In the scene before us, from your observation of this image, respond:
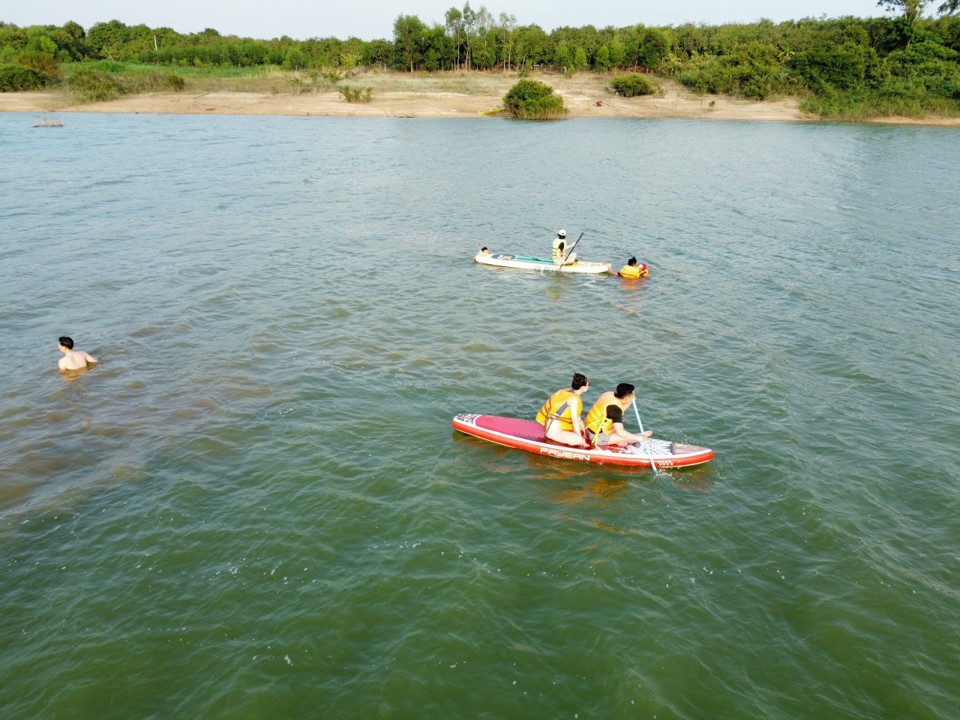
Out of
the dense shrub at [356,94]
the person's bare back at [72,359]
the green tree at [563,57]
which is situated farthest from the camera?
the green tree at [563,57]

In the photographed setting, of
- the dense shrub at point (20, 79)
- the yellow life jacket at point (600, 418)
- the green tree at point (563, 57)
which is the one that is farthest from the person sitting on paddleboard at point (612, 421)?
the dense shrub at point (20, 79)

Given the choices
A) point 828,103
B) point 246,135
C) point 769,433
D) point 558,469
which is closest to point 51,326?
point 558,469

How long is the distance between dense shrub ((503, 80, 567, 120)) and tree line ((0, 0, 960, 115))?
21.6m

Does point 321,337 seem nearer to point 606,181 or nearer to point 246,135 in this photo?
point 606,181

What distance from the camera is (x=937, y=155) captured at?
162 ft

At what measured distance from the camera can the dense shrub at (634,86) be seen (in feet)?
266

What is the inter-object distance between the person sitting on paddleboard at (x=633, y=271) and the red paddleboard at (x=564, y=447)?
11515mm

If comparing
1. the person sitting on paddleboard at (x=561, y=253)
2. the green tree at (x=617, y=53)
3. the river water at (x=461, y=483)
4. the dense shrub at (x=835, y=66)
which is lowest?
the river water at (x=461, y=483)

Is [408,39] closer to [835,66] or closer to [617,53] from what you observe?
[617,53]

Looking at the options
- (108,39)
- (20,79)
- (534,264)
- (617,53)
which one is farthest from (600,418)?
(108,39)

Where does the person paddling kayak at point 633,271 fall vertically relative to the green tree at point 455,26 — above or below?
below

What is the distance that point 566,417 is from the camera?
45.4 feet

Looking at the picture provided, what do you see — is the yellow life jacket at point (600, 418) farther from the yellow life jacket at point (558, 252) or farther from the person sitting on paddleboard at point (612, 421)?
the yellow life jacket at point (558, 252)

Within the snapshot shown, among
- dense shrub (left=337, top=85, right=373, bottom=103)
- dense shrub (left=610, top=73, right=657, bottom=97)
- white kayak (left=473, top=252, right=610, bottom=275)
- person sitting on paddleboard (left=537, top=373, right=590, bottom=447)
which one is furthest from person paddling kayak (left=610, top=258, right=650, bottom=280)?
dense shrub (left=610, top=73, right=657, bottom=97)
